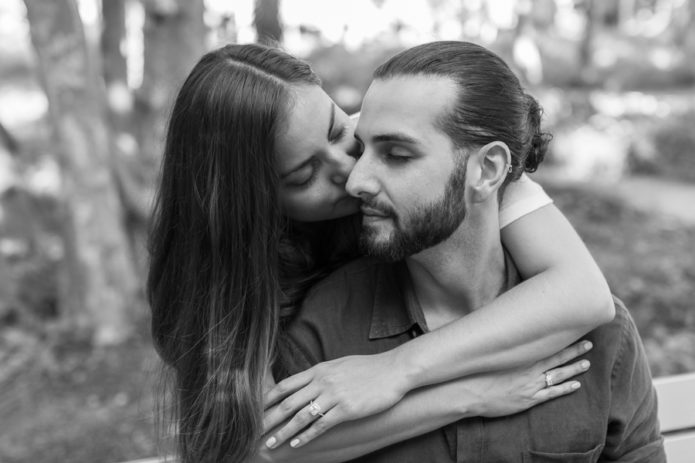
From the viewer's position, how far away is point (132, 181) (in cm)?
620

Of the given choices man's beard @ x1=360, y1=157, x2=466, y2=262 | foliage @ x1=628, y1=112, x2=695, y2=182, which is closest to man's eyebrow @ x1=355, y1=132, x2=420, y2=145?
man's beard @ x1=360, y1=157, x2=466, y2=262

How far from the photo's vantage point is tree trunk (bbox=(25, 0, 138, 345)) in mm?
5031

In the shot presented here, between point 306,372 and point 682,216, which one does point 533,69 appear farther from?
point 306,372

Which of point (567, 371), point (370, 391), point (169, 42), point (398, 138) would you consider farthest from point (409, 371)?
point (169, 42)

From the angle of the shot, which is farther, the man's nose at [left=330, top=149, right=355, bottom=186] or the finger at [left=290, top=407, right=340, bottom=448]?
the man's nose at [left=330, top=149, right=355, bottom=186]

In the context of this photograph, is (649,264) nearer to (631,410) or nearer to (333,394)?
(631,410)

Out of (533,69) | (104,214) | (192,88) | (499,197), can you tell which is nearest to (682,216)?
(533,69)

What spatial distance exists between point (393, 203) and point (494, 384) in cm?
55

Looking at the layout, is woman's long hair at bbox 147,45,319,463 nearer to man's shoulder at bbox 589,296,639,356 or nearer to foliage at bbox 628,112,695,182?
man's shoulder at bbox 589,296,639,356

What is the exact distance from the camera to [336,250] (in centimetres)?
252

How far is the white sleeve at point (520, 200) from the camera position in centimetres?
231

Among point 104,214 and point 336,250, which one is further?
point 104,214

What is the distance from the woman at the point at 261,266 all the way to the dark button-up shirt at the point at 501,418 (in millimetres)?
78

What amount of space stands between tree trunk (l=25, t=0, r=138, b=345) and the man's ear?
3.70 metres
